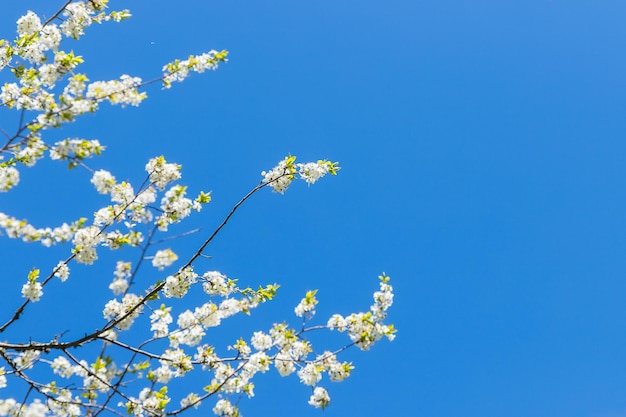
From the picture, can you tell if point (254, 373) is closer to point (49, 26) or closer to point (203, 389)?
point (203, 389)

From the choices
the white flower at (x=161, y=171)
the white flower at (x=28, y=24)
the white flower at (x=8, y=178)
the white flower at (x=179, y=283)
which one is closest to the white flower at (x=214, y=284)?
the white flower at (x=179, y=283)

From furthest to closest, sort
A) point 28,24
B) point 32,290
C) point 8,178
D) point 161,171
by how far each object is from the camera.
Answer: point 28,24
point 161,171
point 32,290
point 8,178

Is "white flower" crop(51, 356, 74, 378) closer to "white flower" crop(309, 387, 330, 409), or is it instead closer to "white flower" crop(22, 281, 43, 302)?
"white flower" crop(22, 281, 43, 302)

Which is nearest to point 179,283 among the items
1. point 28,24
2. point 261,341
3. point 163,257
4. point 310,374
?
point 163,257

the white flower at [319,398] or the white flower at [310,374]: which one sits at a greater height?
the white flower at [310,374]

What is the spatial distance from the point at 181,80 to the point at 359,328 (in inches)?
129

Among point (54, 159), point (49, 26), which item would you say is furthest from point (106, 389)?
point (49, 26)

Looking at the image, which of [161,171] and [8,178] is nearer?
[8,178]

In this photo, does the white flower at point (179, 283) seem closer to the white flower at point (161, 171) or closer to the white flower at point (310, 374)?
the white flower at point (161, 171)

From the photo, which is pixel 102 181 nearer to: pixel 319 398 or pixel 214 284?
pixel 214 284

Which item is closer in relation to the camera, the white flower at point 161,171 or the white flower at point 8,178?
the white flower at point 8,178

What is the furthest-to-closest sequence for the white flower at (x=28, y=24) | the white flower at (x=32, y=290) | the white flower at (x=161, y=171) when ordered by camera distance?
the white flower at (x=28, y=24)
the white flower at (x=161, y=171)
the white flower at (x=32, y=290)

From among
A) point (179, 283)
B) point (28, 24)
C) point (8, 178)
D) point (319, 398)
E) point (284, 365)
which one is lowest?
point (319, 398)

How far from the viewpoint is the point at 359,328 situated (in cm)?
548
